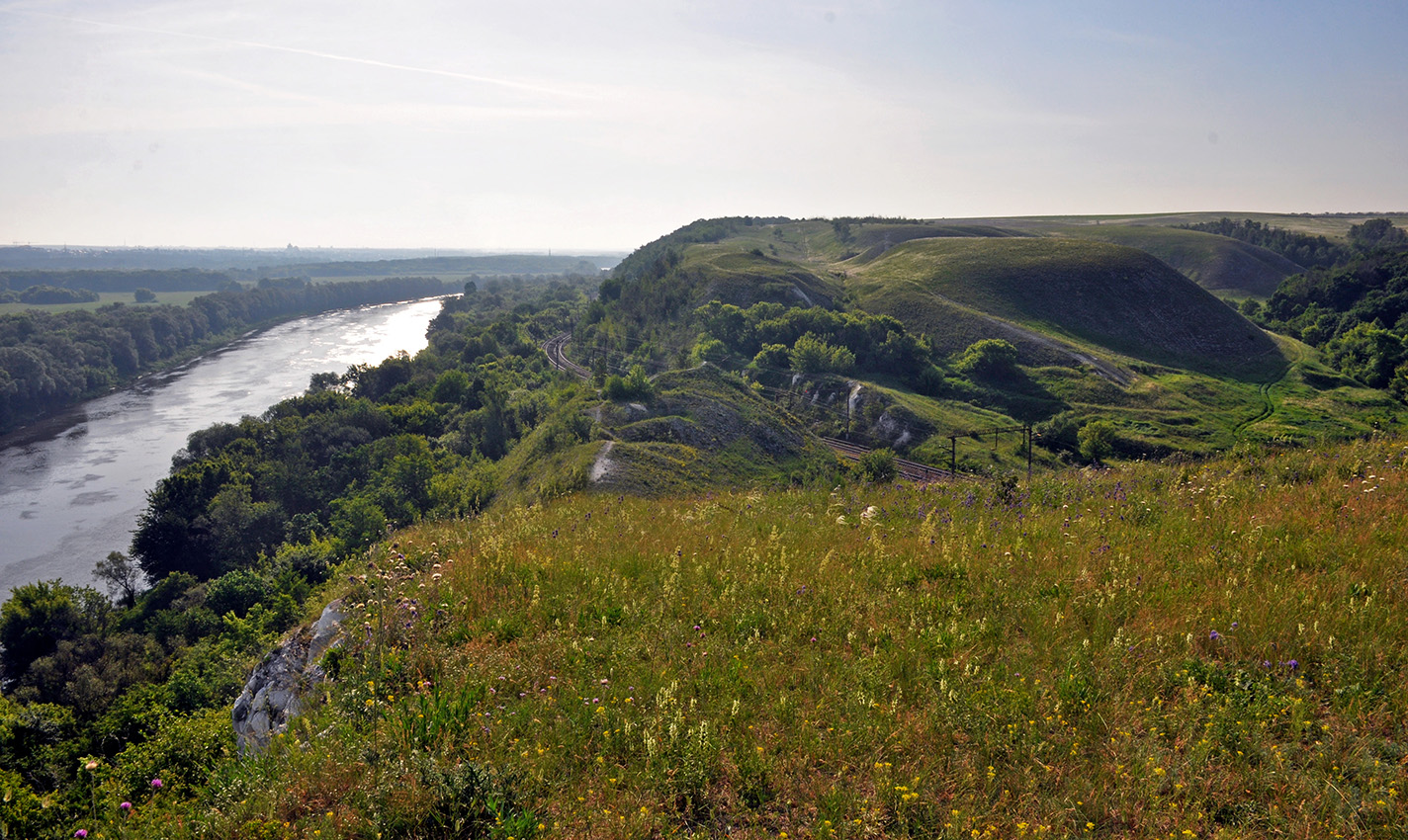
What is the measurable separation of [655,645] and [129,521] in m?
68.6

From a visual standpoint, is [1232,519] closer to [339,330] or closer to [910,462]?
[910,462]

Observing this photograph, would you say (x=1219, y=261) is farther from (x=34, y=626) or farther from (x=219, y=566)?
(x=34, y=626)

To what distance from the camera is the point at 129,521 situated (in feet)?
182

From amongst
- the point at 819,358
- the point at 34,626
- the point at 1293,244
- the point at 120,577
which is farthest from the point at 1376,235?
the point at 34,626

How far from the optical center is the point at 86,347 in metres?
111

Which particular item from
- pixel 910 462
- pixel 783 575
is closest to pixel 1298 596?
pixel 783 575

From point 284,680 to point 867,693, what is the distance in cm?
764

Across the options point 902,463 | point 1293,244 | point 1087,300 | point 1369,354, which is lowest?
point 902,463

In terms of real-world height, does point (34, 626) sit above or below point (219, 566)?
above

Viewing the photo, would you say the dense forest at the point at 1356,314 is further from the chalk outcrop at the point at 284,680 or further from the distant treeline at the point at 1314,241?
the chalk outcrop at the point at 284,680

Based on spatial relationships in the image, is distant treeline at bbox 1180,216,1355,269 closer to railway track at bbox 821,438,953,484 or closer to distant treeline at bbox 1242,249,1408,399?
distant treeline at bbox 1242,249,1408,399

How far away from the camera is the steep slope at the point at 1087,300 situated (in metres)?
89.4

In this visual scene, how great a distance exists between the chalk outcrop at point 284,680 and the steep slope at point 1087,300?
90.4 metres

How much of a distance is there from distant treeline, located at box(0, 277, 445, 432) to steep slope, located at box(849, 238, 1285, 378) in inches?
4743
